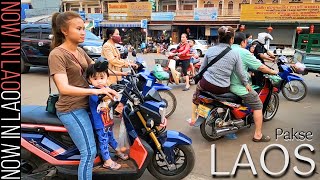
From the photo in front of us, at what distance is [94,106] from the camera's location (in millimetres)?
2766

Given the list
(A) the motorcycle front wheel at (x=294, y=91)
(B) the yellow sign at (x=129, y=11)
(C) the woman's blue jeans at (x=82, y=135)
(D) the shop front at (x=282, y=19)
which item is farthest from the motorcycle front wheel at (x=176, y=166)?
(B) the yellow sign at (x=129, y=11)

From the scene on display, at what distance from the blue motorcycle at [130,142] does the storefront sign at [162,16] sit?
1177 inches

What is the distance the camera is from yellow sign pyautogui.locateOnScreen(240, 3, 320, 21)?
2511 centimetres

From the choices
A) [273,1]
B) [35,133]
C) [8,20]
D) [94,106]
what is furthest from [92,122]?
[273,1]

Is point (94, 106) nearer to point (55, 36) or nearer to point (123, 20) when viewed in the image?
point (55, 36)

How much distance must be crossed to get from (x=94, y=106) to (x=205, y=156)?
188 cm

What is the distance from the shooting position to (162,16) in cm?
3262

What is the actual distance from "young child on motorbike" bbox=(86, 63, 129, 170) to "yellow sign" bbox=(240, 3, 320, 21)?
26439mm

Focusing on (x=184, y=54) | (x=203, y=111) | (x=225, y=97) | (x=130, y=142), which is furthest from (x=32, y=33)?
(x=130, y=142)

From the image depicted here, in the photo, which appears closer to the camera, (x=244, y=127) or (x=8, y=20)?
(x=8, y=20)

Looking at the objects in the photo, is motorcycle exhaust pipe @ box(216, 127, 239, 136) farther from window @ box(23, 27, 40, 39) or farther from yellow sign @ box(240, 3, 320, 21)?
yellow sign @ box(240, 3, 320, 21)

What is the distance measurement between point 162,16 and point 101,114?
A: 30.9m

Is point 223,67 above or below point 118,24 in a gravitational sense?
below

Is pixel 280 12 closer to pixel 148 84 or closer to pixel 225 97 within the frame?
pixel 225 97
